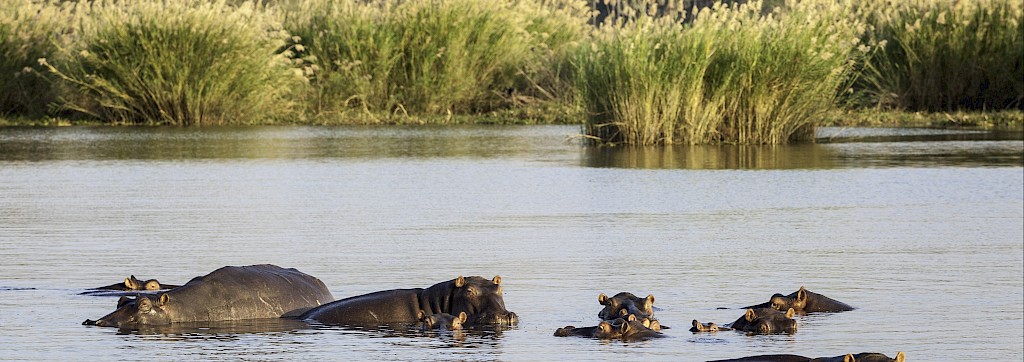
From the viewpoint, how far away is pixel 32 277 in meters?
8.62

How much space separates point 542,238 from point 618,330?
3.62 metres

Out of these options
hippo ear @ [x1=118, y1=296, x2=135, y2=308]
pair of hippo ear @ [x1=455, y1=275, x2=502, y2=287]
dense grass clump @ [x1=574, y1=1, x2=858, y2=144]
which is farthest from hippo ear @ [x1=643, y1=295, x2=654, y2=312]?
dense grass clump @ [x1=574, y1=1, x2=858, y2=144]

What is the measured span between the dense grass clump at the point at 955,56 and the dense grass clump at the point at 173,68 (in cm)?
927

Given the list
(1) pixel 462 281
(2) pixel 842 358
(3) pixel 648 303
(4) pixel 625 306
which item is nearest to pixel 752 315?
(3) pixel 648 303

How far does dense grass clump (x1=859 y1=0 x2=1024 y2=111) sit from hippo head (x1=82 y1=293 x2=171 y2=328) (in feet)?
64.7

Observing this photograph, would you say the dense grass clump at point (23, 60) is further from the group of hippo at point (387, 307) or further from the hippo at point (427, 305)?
the hippo at point (427, 305)

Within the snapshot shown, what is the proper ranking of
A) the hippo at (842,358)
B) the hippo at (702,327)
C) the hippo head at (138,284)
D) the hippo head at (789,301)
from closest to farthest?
the hippo at (842,358), the hippo at (702,327), the hippo head at (789,301), the hippo head at (138,284)

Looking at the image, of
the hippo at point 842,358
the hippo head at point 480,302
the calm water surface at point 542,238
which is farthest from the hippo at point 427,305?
the hippo at point 842,358

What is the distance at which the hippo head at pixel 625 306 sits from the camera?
716 cm

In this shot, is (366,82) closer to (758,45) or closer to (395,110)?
(395,110)

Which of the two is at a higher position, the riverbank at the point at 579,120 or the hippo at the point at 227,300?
the riverbank at the point at 579,120

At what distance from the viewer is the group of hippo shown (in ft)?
23.1

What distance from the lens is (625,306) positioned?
7246mm

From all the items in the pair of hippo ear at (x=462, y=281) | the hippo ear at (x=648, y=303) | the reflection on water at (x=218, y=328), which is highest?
the pair of hippo ear at (x=462, y=281)
